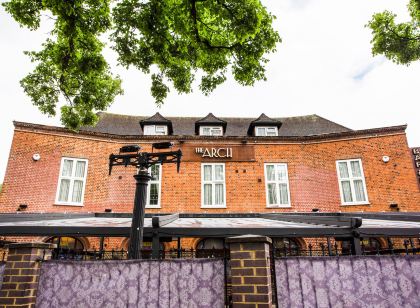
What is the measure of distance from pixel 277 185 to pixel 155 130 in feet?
24.4

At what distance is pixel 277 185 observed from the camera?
13.4 m

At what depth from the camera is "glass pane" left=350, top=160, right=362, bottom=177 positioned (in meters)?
13.4

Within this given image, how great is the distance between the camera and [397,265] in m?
3.16

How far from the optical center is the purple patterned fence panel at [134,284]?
3.17m

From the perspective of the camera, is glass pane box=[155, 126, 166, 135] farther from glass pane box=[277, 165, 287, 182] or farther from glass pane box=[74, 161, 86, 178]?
glass pane box=[277, 165, 287, 182]

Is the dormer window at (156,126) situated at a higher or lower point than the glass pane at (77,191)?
higher

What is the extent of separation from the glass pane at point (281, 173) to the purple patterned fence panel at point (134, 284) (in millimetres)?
10948

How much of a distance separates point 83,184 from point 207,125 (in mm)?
7310

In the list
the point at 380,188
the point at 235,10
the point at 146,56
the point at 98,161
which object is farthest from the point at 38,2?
the point at 380,188

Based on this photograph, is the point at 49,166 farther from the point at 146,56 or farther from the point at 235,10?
the point at 235,10

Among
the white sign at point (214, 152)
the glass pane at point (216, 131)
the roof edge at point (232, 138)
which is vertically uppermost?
the glass pane at point (216, 131)

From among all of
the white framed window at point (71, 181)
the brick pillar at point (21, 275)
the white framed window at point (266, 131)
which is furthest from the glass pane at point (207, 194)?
the brick pillar at point (21, 275)

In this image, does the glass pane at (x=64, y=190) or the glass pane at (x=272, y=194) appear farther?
the glass pane at (x=272, y=194)

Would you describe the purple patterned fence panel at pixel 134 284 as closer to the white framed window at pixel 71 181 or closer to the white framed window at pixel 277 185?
the white framed window at pixel 71 181
